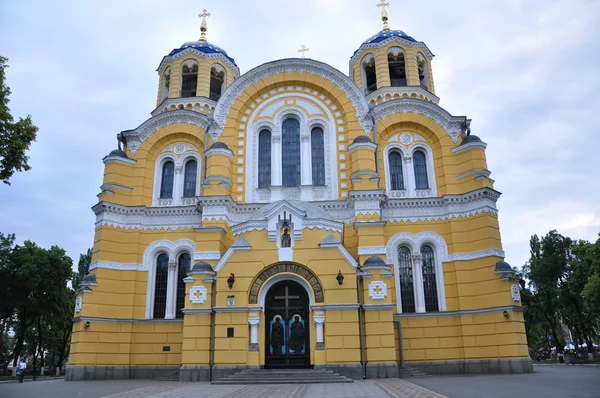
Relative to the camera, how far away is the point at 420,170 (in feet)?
84.0

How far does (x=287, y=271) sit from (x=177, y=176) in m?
9.77

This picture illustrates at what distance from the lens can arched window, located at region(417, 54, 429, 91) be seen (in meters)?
29.4

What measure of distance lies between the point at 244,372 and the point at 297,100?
14.9 m

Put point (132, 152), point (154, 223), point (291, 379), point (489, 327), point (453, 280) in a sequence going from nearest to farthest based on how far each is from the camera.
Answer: point (291, 379) → point (489, 327) → point (453, 280) → point (154, 223) → point (132, 152)

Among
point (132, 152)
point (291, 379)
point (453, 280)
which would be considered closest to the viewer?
point (291, 379)

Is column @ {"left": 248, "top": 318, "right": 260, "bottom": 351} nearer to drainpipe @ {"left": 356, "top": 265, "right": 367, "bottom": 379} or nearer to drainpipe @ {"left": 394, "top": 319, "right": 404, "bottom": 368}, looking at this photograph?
drainpipe @ {"left": 356, "top": 265, "right": 367, "bottom": 379}

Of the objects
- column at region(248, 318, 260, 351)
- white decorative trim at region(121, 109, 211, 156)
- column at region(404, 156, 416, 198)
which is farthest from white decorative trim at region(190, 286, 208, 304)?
column at region(404, 156, 416, 198)

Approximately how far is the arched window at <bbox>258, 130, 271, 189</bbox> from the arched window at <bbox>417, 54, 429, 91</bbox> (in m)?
10.5

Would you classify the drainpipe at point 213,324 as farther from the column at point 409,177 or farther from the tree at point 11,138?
the column at point 409,177

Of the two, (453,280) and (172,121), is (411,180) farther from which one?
(172,121)

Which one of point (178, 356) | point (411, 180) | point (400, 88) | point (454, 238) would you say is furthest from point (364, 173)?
point (178, 356)

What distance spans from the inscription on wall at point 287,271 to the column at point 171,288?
5.91 m

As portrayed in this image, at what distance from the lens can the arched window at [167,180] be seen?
26.2 meters

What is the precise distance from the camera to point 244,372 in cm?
1850
